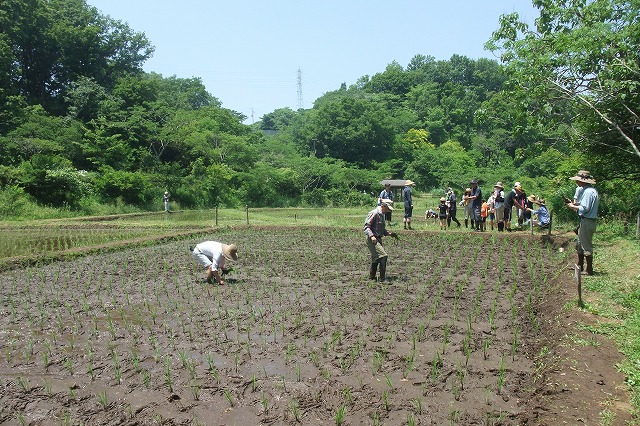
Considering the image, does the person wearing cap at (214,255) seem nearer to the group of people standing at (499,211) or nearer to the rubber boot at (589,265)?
the group of people standing at (499,211)

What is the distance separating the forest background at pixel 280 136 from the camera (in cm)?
1264

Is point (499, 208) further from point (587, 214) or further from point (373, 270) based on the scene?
point (373, 270)

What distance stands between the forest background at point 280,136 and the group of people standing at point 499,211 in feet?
4.69

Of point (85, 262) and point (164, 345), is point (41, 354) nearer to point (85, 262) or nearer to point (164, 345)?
point (164, 345)

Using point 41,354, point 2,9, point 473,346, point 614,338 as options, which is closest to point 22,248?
point 41,354

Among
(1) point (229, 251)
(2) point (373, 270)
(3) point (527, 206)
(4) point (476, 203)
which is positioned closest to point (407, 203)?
(4) point (476, 203)

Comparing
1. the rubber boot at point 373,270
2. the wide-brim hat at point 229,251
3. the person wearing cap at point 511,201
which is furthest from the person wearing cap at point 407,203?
the wide-brim hat at point 229,251

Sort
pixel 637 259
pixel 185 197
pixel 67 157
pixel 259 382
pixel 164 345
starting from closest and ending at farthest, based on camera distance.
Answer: pixel 259 382 < pixel 164 345 < pixel 637 259 < pixel 67 157 < pixel 185 197

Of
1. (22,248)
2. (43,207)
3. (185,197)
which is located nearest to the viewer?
(22,248)

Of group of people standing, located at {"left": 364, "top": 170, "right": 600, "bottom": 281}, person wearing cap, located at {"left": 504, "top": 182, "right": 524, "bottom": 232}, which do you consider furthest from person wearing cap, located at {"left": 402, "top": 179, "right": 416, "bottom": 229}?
person wearing cap, located at {"left": 504, "top": 182, "right": 524, "bottom": 232}

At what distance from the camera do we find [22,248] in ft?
42.4

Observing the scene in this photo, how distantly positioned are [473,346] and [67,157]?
28.7m

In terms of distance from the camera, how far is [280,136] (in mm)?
55000

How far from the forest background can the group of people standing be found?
4.69 feet
